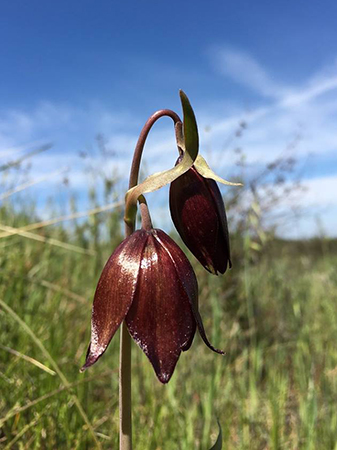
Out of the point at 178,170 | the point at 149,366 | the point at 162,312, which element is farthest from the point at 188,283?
the point at 149,366

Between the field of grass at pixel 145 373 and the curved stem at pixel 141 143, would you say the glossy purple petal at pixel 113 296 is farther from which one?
the field of grass at pixel 145 373

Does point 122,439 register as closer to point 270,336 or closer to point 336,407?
point 336,407

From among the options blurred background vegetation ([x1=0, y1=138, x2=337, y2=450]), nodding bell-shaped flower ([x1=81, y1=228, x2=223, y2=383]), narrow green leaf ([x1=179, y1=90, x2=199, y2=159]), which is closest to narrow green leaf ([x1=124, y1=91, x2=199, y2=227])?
narrow green leaf ([x1=179, y1=90, x2=199, y2=159])

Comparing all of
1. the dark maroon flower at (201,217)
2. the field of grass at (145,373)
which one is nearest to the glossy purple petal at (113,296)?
the dark maroon flower at (201,217)

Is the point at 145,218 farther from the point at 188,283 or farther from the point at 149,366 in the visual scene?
the point at 149,366

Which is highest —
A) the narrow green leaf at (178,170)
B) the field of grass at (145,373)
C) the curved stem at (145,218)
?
the narrow green leaf at (178,170)

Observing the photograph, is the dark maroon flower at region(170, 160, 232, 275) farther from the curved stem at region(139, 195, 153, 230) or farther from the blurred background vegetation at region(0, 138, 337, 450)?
the blurred background vegetation at region(0, 138, 337, 450)
